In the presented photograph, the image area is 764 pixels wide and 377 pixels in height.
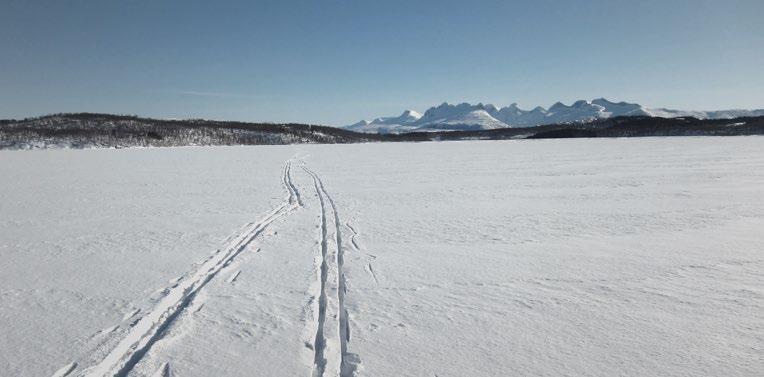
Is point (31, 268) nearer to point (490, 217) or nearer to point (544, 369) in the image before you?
point (544, 369)

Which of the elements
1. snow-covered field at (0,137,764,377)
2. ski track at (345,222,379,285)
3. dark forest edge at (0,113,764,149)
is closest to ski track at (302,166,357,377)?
snow-covered field at (0,137,764,377)

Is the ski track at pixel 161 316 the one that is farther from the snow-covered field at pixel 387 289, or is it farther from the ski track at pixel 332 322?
the ski track at pixel 332 322

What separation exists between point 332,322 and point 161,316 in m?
1.63

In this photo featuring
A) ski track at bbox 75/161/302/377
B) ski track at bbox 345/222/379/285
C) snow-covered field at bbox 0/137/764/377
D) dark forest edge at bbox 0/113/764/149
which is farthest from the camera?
dark forest edge at bbox 0/113/764/149

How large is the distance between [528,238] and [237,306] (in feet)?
15.7

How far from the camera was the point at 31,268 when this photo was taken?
563 cm

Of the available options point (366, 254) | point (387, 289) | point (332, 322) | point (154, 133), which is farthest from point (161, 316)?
point (154, 133)

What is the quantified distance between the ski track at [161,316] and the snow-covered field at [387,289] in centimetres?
2

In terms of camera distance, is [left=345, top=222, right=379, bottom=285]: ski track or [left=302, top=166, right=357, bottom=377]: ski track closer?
[left=302, top=166, right=357, bottom=377]: ski track

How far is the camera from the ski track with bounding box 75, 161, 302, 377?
3.21 meters

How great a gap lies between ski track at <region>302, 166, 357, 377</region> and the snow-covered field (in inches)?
0.8

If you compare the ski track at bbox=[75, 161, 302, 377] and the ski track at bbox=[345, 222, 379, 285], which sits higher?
the ski track at bbox=[75, 161, 302, 377]

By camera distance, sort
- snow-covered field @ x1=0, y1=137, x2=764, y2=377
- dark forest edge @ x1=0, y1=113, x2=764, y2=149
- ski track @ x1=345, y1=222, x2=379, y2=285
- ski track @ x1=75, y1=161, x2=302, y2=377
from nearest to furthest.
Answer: ski track @ x1=75, y1=161, x2=302, y2=377 < snow-covered field @ x1=0, y1=137, x2=764, y2=377 < ski track @ x1=345, y1=222, x2=379, y2=285 < dark forest edge @ x1=0, y1=113, x2=764, y2=149

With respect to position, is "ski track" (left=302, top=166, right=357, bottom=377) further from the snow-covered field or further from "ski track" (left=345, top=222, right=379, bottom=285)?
"ski track" (left=345, top=222, right=379, bottom=285)
